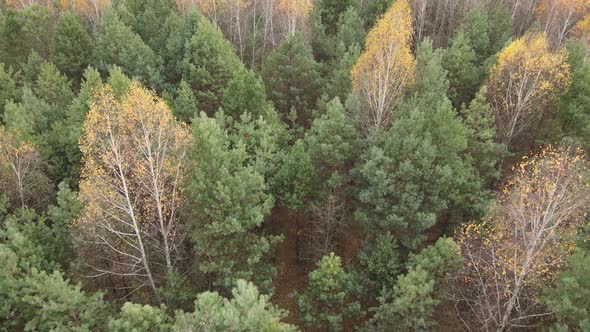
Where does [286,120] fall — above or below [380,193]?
above

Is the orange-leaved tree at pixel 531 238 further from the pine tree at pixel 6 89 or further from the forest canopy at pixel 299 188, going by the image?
the pine tree at pixel 6 89

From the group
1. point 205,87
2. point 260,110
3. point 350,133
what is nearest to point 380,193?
point 350,133

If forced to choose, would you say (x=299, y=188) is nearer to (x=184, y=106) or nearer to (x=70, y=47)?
(x=184, y=106)

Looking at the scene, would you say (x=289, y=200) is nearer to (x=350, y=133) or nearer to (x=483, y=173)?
(x=350, y=133)

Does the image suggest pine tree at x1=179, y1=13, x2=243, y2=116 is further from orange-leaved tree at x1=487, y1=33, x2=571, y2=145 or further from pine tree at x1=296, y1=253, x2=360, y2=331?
orange-leaved tree at x1=487, y1=33, x2=571, y2=145

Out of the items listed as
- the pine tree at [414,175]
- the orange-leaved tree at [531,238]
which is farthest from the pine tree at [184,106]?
the orange-leaved tree at [531,238]

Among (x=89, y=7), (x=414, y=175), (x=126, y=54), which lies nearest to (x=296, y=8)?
(x=126, y=54)

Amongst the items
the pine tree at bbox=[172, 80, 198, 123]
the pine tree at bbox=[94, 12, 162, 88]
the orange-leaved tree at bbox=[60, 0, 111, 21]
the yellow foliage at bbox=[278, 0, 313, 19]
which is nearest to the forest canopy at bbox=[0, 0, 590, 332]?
the pine tree at bbox=[172, 80, 198, 123]
